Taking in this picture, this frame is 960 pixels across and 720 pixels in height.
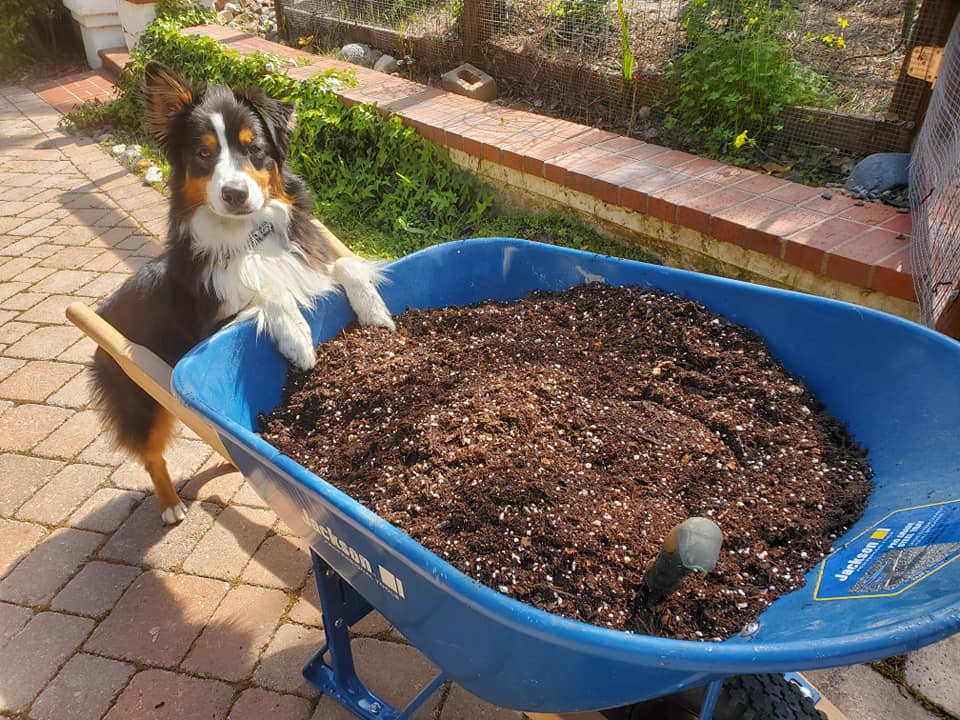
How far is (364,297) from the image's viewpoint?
6.75 ft

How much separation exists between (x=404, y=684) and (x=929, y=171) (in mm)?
2771

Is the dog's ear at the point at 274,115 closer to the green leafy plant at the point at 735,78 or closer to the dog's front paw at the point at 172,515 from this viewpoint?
the dog's front paw at the point at 172,515

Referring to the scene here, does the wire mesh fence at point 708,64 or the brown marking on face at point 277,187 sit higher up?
the wire mesh fence at point 708,64

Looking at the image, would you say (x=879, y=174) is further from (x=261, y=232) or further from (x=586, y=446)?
(x=261, y=232)

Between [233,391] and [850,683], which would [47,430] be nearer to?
[233,391]

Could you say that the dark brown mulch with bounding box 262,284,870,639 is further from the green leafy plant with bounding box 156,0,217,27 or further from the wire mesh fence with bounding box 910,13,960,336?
the green leafy plant with bounding box 156,0,217,27

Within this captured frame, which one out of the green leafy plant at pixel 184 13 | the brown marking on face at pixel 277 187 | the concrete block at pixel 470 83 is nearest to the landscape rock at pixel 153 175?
the concrete block at pixel 470 83

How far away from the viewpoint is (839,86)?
392 centimetres

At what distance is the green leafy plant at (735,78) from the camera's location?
3719 millimetres

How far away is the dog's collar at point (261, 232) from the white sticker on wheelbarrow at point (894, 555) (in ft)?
5.66

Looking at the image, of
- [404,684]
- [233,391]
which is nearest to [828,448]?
[404,684]

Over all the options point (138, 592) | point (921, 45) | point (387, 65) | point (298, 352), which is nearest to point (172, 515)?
point (138, 592)

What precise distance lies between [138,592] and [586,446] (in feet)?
5.32

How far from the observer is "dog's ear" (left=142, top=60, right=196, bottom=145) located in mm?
2014
